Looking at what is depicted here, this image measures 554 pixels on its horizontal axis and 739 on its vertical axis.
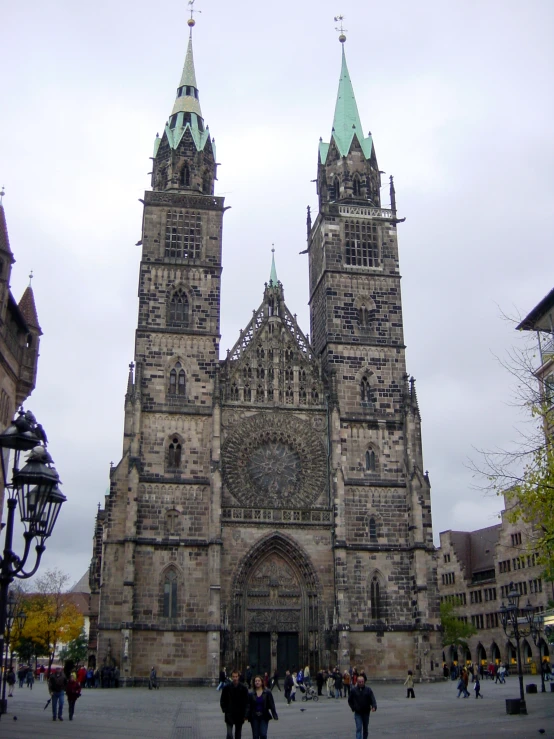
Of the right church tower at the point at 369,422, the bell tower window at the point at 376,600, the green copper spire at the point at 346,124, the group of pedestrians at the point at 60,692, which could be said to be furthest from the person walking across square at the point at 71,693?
the green copper spire at the point at 346,124

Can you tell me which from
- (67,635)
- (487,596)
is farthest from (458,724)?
(67,635)

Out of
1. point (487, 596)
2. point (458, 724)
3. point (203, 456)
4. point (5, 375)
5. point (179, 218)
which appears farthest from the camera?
point (487, 596)

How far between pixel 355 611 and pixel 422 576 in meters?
3.98

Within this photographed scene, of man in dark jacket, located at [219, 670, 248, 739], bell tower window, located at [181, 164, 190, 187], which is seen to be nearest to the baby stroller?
man in dark jacket, located at [219, 670, 248, 739]

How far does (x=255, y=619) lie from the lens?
143 feet

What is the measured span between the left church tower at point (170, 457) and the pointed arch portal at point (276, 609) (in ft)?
7.10

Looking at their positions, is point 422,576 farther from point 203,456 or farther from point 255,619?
point 203,456

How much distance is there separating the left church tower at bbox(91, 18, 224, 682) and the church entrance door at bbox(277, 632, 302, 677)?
418 cm

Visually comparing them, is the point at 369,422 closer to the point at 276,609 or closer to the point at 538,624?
the point at 276,609

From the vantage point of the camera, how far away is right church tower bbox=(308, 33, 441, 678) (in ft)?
144

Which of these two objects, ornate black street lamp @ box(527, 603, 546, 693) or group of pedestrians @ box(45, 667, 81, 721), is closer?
group of pedestrians @ box(45, 667, 81, 721)

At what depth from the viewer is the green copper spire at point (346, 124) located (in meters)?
54.7

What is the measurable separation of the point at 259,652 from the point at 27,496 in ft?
115

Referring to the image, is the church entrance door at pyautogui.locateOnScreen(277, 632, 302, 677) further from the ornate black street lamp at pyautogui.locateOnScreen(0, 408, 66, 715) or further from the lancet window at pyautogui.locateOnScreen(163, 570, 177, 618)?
the ornate black street lamp at pyautogui.locateOnScreen(0, 408, 66, 715)
